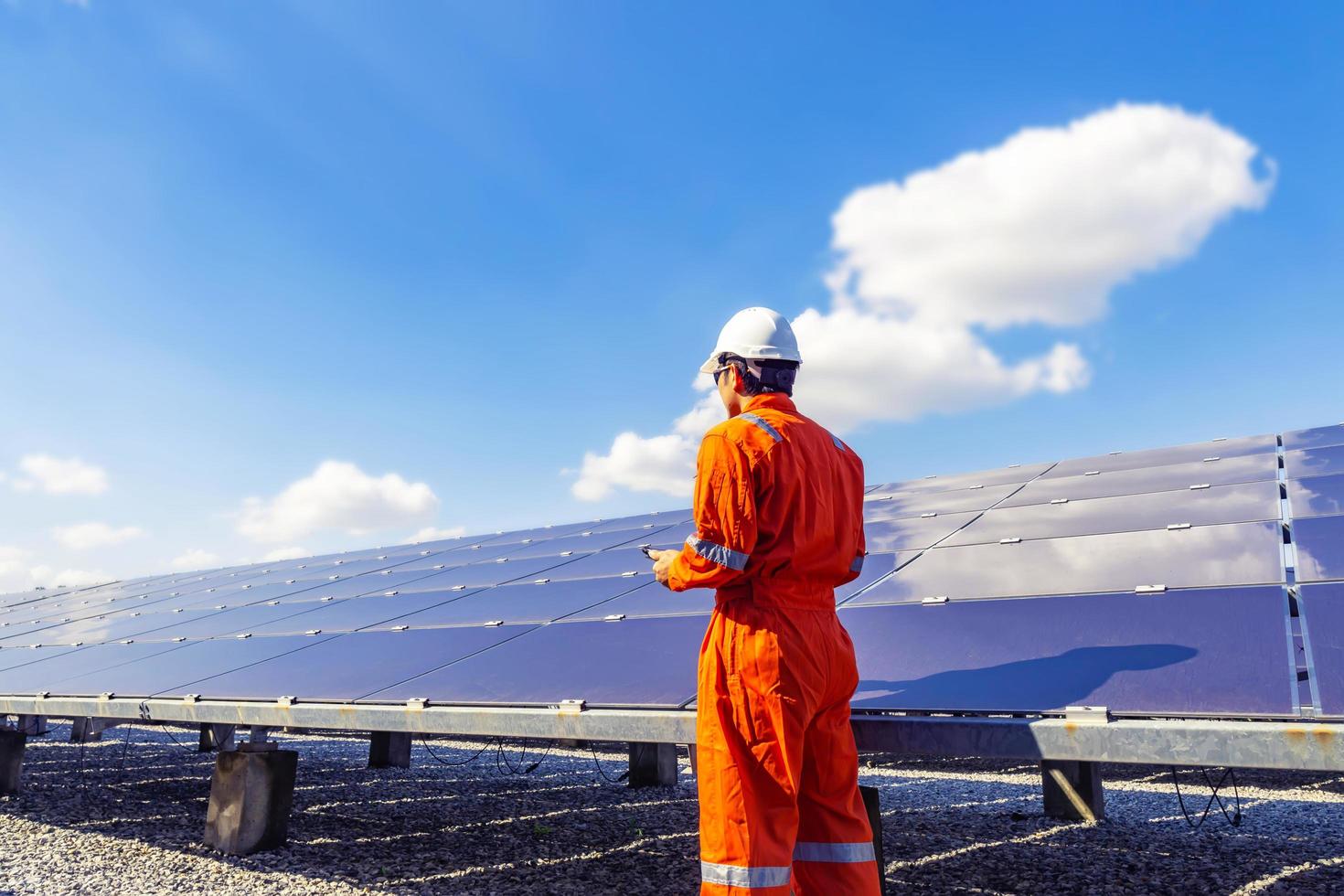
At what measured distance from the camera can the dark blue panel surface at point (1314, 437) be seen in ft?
33.7

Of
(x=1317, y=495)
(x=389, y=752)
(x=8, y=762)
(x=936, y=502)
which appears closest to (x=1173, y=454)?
(x=936, y=502)

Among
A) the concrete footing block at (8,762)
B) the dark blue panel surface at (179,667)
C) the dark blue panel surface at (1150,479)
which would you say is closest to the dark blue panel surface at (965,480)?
the dark blue panel surface at (1150,479)

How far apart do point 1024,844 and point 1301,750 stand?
17.6ft

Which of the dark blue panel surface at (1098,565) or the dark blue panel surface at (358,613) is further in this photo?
the dark blue panel surface at (358,613)

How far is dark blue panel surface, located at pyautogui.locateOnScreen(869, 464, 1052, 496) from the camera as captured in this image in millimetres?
11734

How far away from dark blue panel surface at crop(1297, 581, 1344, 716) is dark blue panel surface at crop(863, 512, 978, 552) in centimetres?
318

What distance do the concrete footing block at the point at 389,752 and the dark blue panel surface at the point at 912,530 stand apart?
302 inches

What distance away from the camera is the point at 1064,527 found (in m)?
7.22

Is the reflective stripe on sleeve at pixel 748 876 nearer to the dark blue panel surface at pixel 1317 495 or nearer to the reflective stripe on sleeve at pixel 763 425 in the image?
the reflective stripe on sleeve at pixel 763 425

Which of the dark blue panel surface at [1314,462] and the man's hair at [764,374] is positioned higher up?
the dark blue panel surface at [1314,462]

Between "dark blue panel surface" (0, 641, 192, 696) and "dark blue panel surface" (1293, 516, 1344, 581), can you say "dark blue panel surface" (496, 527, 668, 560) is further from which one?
"dark blue panel surface" (1293, 516, 1344, 581)

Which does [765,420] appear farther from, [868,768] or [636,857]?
[868,768]

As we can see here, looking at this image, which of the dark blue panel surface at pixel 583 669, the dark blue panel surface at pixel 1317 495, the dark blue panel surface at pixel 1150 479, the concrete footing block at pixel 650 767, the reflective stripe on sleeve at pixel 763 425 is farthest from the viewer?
the concrete footing block at pixel 650 767

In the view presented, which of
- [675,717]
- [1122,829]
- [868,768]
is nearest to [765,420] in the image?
[675,717]
